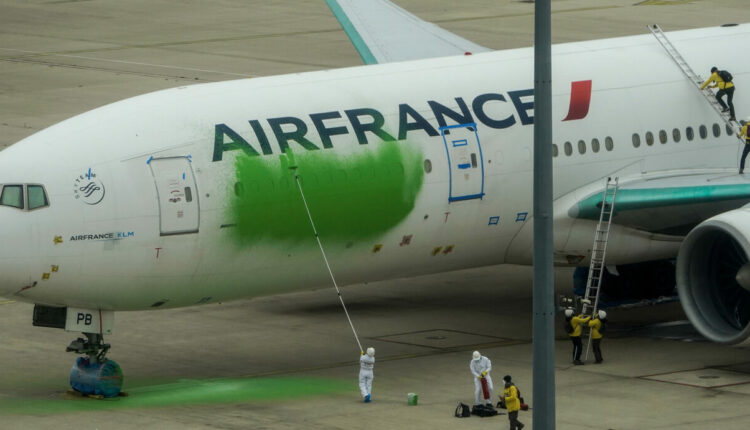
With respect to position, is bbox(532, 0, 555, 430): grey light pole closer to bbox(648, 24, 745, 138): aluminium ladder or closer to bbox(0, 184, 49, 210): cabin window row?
bbox(0, 184, 49, 210): cabin window row

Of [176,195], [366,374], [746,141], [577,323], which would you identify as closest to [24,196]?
[176,195]

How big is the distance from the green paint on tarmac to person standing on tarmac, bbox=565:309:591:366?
408 centimetres

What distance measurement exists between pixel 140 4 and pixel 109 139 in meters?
48.7

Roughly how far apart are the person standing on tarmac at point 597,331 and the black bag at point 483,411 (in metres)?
3.76

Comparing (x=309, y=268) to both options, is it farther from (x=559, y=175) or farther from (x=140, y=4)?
(x=140, y=4)

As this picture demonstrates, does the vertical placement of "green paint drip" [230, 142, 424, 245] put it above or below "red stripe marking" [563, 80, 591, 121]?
below

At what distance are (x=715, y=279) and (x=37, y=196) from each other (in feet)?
39.0

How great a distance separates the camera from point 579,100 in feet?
98.5

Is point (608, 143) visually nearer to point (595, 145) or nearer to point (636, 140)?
point (595, 145)

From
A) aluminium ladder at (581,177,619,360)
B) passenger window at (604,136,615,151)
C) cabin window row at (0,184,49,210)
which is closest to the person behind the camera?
cabin window row at (0,184,49,210)

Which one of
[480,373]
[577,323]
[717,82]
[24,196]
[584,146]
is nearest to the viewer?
[24,196]

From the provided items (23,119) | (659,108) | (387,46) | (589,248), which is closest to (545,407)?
(589,248)

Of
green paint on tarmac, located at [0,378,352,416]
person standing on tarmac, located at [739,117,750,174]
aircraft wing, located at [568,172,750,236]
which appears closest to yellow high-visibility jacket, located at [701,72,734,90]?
person standing on tarmac, located at [739,117,750,174]

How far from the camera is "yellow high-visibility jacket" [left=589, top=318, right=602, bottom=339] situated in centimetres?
2805
